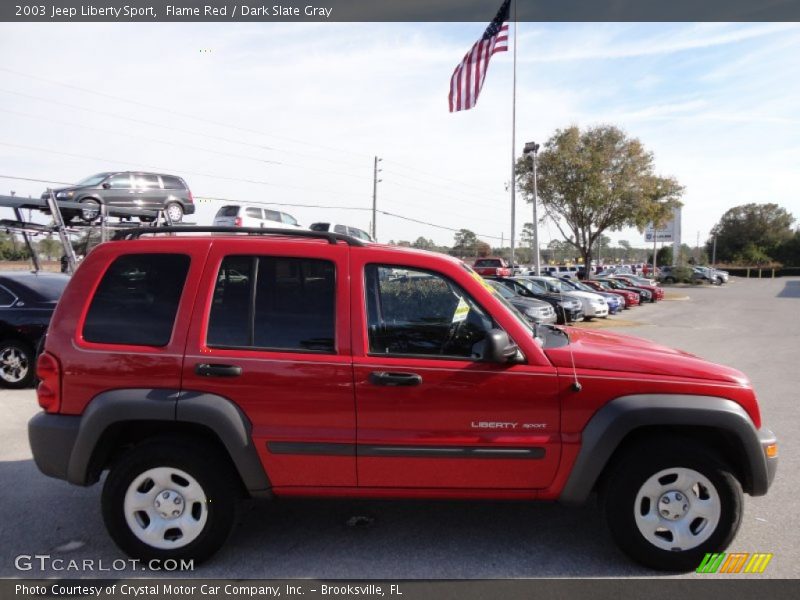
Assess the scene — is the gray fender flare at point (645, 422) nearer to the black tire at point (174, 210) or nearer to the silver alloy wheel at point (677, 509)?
the silver alloy wheel at point (677, 509)

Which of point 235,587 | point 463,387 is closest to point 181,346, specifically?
point 235,587

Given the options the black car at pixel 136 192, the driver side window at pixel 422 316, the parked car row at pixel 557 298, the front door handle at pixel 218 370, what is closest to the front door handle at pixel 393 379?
the driver side window at pixel 422 316

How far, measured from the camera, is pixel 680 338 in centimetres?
1441

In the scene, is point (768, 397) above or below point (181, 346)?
below

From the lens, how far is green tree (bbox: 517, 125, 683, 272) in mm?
32594

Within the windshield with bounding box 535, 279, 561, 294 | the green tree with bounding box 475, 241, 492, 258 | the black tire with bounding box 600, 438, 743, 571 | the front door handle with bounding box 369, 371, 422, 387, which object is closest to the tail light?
the front door handle with bounding box 369, 371, 422, 387

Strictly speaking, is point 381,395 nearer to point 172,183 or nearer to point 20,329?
point 20,329

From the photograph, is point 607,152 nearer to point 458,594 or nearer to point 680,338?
point 680,338

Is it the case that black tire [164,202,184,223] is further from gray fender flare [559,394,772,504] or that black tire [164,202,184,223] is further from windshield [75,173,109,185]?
gray fender flare [559,394,772,504]

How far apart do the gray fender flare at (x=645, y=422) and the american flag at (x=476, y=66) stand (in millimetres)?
11168

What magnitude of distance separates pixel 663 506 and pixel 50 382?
362 cm

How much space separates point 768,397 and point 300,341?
7155 millimetres

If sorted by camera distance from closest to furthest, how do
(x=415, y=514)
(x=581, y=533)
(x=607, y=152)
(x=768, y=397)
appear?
(x=581, y=533) < (x=415, y=514) < (x=768, y=397) < (x=607, y=152)

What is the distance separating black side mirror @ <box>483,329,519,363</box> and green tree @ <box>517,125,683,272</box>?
32084mm
